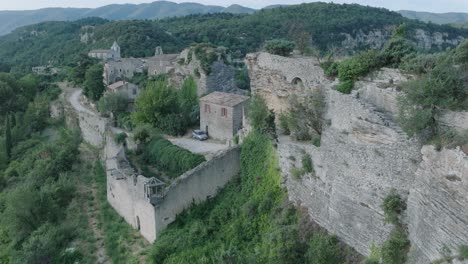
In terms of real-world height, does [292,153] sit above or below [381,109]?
below

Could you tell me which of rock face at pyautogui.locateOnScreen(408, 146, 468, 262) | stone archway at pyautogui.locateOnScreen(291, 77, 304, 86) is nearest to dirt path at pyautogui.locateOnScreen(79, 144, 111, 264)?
stone archway at pyautogui.locateOnScreen(291, 77, 304, 86)

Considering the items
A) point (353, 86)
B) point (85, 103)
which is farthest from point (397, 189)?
point (85, 103)

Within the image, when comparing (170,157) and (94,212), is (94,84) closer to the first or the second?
(94,212)

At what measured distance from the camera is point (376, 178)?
606 inches

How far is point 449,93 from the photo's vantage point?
533 inches

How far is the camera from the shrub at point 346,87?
1730 cm

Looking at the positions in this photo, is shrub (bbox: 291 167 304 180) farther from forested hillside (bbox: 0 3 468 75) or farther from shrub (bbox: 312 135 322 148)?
forested hillside (bbox: 0 3 468 75)

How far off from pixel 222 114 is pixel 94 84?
967 inches

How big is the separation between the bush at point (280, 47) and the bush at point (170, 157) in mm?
7815

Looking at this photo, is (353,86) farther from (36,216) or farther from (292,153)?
(36,216)

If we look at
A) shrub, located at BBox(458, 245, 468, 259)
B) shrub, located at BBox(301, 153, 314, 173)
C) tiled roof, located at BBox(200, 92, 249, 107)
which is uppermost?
shrub, located at BBox(458, 245, 468, 259)

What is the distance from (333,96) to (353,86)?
0.79 m

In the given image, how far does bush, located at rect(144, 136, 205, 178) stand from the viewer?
93.1 feet

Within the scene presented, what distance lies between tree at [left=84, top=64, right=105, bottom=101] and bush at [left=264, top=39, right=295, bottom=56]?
32.4 m
